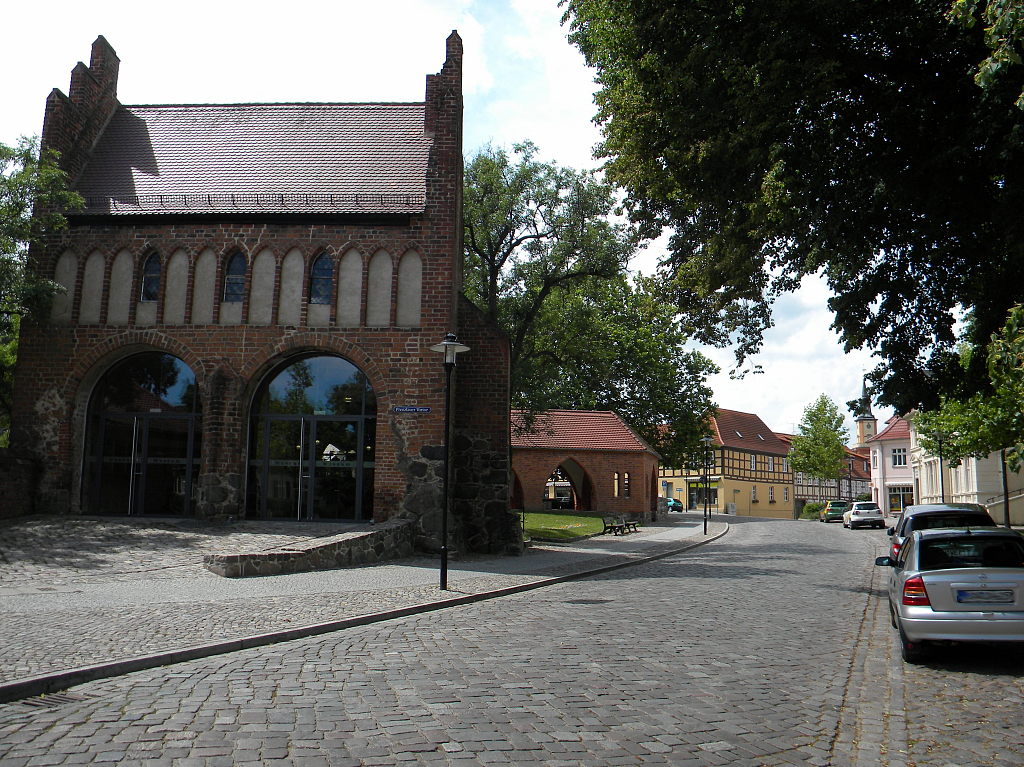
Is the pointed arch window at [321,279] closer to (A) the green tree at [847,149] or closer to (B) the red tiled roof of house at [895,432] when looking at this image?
(A) the green tree at [847,149]

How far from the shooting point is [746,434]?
81250mm

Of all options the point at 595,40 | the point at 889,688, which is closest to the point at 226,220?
the point at 595,40

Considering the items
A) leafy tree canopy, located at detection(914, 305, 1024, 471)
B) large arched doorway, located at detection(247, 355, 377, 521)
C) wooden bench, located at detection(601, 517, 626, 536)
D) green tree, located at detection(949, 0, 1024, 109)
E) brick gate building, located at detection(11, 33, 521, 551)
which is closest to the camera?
green tree, located at detection(949, 0, 1024, 109)

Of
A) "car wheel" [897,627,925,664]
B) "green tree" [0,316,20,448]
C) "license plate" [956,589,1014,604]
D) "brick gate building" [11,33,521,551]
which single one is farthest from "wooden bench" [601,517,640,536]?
"license plate" [956,589,1014,604]

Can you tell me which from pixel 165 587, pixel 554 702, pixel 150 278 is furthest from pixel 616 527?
pixel 554 702

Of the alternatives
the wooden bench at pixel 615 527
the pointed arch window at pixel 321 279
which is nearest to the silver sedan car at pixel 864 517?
the wooden bench at pixel 615 527

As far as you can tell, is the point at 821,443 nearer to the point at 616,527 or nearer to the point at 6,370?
the point at 616,527

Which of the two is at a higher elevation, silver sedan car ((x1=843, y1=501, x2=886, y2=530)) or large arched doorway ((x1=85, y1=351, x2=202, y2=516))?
large arched doorway ((x1=85, y1=351, x2=202, y2=516))

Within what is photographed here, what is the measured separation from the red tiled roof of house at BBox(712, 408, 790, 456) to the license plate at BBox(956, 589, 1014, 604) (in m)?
67.9

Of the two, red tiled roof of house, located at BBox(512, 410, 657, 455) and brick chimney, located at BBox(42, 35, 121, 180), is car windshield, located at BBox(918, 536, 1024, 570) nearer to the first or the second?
brick chimney, located at BBox(42, 35, 121, 180)

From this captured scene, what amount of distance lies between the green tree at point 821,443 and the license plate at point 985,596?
6456 centimetres

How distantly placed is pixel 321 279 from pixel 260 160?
502cm

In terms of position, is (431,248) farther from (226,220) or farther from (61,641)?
(61,641)

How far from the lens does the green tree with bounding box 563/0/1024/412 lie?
11344mm
